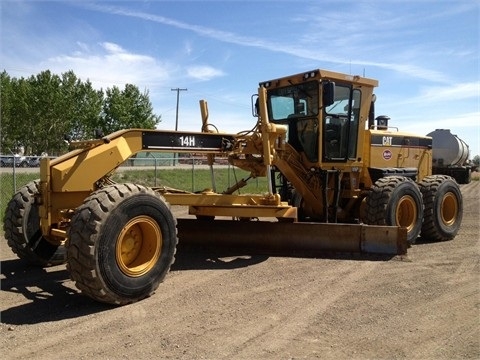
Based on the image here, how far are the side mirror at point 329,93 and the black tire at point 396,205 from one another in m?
1.65

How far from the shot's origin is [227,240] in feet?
23.5

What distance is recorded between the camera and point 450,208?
930 centimetres

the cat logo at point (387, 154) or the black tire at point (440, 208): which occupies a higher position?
the cat logo at point (387, 154)

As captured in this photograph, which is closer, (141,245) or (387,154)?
(141,245)

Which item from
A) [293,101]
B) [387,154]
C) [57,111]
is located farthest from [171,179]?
[57,111]

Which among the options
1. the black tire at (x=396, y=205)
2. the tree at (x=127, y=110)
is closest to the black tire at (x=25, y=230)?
the black tire at (x=396, y=205)

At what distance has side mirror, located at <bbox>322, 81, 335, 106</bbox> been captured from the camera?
7.43 m

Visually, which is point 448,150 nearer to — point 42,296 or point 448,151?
point 448,151

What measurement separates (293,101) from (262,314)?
474 centimetres

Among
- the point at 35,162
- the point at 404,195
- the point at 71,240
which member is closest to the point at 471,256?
the point at 404,195

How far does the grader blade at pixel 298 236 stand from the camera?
670 cm

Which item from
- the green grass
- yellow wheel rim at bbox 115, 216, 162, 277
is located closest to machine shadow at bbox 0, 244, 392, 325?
yellow wheel rim at bbox 115, 216, 162, 277

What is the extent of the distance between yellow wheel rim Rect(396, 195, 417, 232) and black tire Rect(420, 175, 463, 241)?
65cm

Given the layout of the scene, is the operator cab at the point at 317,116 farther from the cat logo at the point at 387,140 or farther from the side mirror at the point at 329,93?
the cat logo at the point at 387,140
